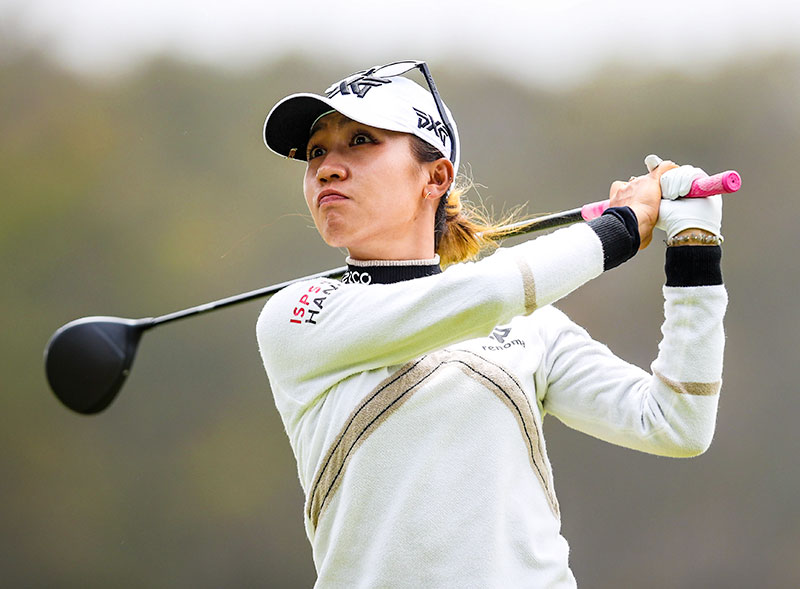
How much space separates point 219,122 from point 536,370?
5114mm

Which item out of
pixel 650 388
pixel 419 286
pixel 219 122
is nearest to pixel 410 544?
pixel 419 286

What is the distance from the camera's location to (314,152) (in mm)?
1778

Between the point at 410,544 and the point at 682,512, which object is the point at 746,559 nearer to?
the point at 682,512

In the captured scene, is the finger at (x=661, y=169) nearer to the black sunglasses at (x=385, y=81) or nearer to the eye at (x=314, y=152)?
the black sunglasses at (x=385, y=81)

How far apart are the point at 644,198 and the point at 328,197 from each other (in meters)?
0.48

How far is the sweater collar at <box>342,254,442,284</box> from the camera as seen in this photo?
167 centimetres

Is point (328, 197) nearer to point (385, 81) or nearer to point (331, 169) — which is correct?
point (331, 169)

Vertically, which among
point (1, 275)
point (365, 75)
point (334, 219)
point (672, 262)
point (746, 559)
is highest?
point (365, 75)

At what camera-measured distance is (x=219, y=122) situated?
648 cm

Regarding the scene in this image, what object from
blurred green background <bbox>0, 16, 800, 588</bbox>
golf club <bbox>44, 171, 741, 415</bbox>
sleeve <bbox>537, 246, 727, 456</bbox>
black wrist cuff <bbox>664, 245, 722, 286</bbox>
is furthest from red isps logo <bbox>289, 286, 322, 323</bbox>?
blurred green background <bbox>0, 16, 800, 588</bbox>

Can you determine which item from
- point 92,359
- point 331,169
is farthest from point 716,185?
point 92,359

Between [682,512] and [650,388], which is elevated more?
[650,388]

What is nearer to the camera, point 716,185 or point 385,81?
point 716,185

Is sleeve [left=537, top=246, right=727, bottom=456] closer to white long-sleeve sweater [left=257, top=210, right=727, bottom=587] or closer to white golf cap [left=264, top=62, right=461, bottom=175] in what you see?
white long-sleeve sweater [left=257, top=210, right=727, bottom=587]
